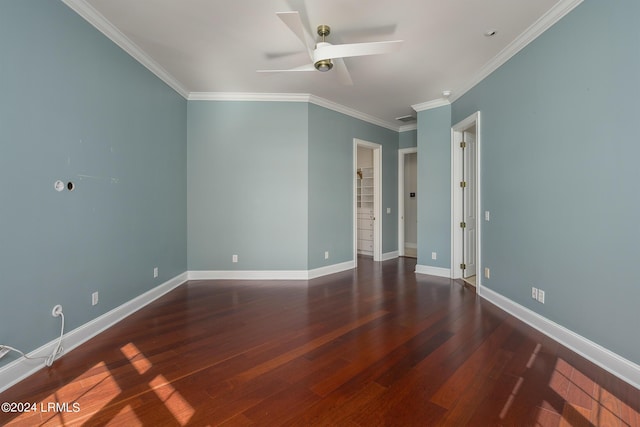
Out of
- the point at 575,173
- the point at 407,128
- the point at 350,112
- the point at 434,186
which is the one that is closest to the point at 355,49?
the point at 575,173

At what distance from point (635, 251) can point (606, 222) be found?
27 cm

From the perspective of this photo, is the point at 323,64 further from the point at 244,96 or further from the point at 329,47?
the point at 244,96

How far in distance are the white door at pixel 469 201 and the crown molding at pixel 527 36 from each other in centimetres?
99

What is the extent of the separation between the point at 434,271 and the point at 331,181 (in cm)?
233

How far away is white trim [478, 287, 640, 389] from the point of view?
2010mm

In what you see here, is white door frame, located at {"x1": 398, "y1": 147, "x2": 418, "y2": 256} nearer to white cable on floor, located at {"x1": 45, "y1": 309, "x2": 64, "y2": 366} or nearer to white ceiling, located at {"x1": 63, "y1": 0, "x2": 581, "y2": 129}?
white ceiling, located at {"x1": 63, "y1": 0, "x2": 581, "y2": 129}

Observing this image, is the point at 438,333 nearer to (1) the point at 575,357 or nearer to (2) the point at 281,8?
(1) the point at 575,357

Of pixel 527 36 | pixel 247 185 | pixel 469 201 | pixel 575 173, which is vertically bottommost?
pixel 469 201

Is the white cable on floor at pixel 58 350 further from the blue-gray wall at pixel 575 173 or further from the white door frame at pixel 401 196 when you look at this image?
the white door frame at pixel 401 196

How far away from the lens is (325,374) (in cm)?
209

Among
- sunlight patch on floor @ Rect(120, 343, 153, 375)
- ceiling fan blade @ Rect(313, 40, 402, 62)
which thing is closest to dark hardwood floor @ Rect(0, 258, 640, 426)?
sunlight patch on floor @ Rect(120, 343, 153, 375)

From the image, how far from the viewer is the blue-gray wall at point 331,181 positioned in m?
4.86

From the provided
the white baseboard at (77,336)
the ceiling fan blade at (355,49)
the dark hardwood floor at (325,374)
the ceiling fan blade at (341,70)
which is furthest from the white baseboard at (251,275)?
the ceiling fan blade at (355,49)

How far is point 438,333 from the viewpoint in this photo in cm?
275
